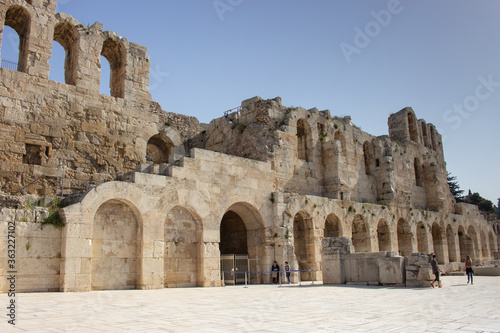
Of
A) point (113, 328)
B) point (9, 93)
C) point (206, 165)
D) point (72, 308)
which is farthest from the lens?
point (206, 165)

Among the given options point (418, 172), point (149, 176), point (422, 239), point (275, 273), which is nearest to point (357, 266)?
point (275, 273)

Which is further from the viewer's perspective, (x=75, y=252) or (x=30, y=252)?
(x=75, y=252)

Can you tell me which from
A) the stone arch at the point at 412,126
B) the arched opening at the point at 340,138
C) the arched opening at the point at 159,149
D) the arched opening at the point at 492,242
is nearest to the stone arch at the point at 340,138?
the arched opening at the point at 340,138

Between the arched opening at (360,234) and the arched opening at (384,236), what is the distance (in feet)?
7.40

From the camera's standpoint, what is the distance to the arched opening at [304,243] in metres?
20.7

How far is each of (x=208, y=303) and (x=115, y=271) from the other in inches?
222

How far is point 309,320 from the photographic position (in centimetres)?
729

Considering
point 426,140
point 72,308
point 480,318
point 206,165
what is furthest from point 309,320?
point 426,140

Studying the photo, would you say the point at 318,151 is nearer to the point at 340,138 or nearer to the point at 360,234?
the point at 340,138

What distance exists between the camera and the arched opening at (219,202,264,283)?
19.0 metres

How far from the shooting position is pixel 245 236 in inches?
817

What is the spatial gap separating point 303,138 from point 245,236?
689 centimetres

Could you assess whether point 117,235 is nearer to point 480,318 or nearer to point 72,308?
point 72,308

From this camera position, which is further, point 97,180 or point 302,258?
point 302,258
